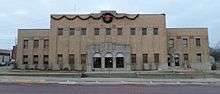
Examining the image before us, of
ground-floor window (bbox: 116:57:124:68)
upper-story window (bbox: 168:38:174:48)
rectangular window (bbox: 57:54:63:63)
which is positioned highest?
upper-story window (bbox: 168:38:174:48)

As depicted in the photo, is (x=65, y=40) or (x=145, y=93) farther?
(x=65, y=40)

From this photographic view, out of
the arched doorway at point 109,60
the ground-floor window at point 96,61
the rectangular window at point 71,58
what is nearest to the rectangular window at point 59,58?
the rectangular window at point 71,58

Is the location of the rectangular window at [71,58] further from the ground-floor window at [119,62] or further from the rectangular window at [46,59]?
the ground-floor window at [119,62]

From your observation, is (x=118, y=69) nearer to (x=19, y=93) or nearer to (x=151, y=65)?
(x=151, y=65)

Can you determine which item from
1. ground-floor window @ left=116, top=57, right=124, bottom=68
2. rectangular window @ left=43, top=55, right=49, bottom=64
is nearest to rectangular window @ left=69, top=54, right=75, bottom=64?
rectangular window @ left=43, top=55, right=49, bottom=64

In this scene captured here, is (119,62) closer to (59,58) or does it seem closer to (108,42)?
(108,42)

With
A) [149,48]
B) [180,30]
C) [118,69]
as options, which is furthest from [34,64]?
[180,30]

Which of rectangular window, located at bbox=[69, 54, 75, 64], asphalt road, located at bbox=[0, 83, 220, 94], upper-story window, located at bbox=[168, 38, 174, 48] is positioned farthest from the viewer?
upper-story window, located at bbox=[168, 38, 174, 48]

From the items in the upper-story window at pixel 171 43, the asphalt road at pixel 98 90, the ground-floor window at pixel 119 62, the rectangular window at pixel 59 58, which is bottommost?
the asphalt road at pixel 98 90

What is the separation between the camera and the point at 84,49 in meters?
69.9

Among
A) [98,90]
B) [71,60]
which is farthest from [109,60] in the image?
[98,90]

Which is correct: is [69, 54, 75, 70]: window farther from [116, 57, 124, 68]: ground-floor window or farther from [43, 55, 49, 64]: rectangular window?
[116, 57, 124, 68]: ground-floor window

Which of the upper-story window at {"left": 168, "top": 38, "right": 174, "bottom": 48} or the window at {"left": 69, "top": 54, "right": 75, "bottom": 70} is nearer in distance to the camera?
the window at {"left": 69, "top": 54, "right": 75, "bottom": 70}

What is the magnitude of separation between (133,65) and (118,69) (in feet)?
10.7
